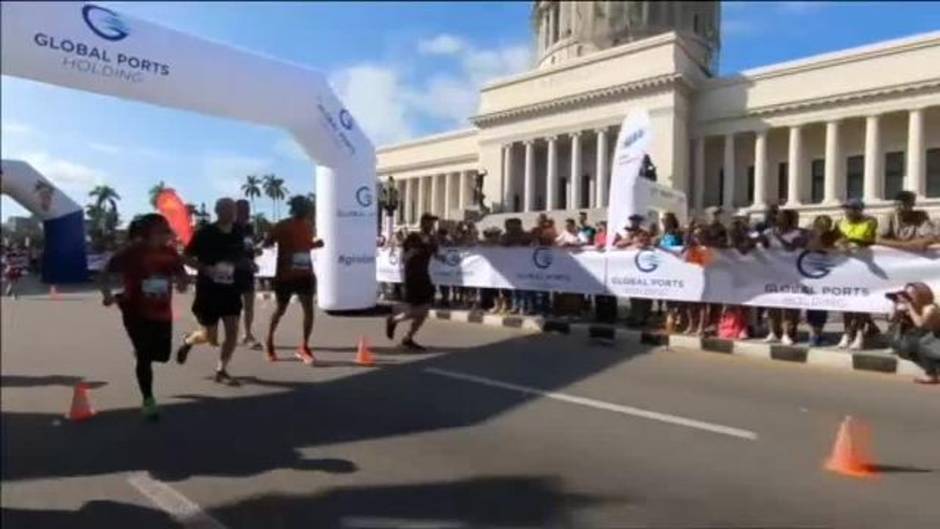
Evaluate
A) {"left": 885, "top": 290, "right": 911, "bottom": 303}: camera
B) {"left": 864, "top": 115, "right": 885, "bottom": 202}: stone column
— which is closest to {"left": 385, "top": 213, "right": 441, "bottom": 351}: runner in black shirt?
{"left": 885, "top": 290, "right": 911, "bottom": 303}: camera

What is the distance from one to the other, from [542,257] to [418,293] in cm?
437

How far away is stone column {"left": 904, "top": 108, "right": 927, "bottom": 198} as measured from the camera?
160 feet

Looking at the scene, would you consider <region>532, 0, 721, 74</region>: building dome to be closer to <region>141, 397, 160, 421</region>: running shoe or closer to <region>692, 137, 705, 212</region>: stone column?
<region>692, 137, 705, 212</region>: stone column

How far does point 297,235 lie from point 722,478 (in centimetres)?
534

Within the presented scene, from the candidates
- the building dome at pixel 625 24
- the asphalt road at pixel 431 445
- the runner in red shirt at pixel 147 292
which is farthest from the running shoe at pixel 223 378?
the building dome at pixel 625 24

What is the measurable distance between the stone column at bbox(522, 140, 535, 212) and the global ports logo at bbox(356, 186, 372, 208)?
54.3m

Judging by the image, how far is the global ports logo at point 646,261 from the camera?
12.6 meters

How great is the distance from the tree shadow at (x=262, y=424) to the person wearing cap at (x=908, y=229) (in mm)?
4281

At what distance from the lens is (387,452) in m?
5.48

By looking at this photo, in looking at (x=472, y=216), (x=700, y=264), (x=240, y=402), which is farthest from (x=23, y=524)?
(x=472, y=216)

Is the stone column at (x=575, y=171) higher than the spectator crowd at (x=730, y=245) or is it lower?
higher

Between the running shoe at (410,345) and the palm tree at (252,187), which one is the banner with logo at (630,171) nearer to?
the running shoe at (410,345)

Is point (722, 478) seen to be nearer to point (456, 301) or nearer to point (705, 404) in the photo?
point (705, 404)

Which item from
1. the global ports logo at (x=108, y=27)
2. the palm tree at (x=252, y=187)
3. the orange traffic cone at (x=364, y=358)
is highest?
the global ports logo at (x=108, y=27)
